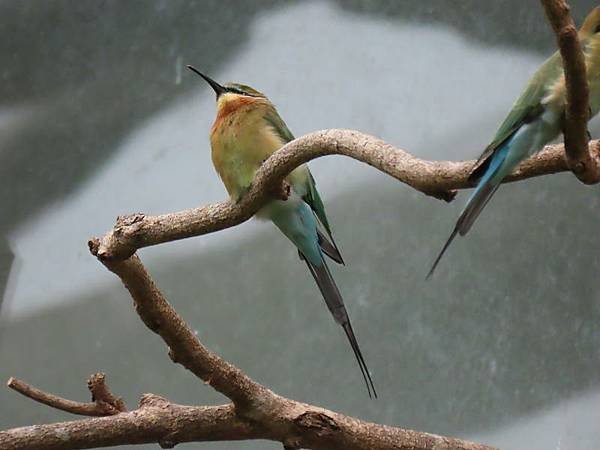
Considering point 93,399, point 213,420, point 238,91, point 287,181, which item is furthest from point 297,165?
point 238,91

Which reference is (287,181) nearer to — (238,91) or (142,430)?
(238,91)

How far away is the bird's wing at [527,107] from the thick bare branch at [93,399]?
29.4 inches

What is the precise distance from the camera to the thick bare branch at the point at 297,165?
1394 mm

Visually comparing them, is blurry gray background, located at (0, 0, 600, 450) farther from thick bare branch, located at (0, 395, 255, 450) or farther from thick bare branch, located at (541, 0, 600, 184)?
thick bare branch, located at (541, 0, 600, 184)

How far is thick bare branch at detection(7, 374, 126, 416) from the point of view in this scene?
5.64ft

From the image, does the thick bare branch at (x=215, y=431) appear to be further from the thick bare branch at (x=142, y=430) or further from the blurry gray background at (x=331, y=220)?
the blurry gray background at (x=331, y=220)

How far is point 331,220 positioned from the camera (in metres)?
2.96

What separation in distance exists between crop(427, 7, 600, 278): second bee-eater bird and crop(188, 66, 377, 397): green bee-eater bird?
420 mm

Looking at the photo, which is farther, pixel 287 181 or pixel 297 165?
pixel 287 181

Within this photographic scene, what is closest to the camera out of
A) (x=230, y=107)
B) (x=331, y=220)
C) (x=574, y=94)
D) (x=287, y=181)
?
(x=574, y=94)

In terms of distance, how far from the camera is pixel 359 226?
9.68 ft

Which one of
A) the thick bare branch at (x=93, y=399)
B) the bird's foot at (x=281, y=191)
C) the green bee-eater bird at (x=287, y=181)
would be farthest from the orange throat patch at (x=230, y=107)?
the thick bare branch at (x=93, y=399)

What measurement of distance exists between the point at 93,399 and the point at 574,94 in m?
0.96

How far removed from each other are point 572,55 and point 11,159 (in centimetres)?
237
